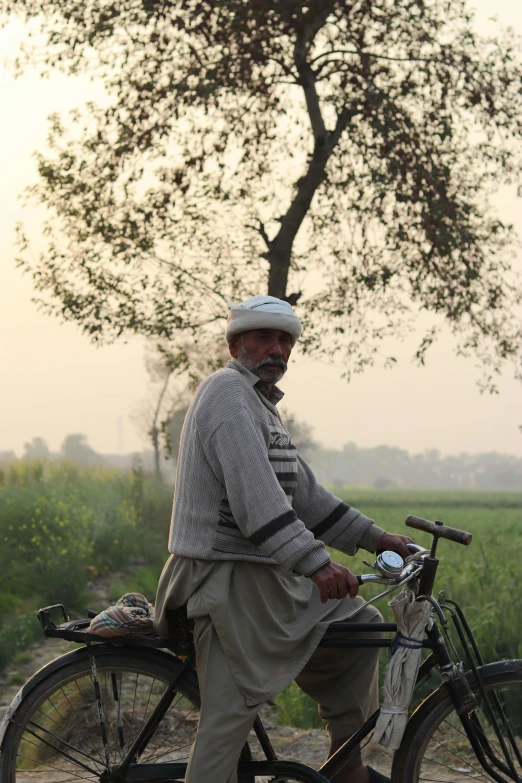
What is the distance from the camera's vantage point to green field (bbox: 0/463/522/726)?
908 centimetres

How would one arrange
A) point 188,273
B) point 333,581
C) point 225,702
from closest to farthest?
1. point 333,581
2. point 225,702
3. point 188,273

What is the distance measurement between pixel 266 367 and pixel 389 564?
35.3 inches

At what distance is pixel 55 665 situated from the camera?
3875 millimetres

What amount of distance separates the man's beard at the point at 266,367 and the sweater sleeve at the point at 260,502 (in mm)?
280

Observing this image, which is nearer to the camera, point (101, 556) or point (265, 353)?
point (265, 353)

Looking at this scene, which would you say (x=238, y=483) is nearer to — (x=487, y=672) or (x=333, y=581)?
(x=333, y=581)

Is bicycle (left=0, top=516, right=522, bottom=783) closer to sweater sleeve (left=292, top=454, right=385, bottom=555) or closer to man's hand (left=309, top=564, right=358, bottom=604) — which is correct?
man's hand (left=309, top=564, right=358, bottom=604)

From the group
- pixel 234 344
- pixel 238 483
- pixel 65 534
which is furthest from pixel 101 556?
pixel 238 483

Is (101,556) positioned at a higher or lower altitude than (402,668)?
lower

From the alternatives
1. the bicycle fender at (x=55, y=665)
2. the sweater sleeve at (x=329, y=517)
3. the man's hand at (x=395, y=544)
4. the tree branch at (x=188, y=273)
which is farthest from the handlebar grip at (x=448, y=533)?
the tree branch at (x=188, y=273)

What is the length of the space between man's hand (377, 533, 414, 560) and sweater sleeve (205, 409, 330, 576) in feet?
1.81

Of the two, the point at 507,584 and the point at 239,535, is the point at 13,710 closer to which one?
the point at 239,535

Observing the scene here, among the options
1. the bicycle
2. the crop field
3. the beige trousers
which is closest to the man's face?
the bicycle

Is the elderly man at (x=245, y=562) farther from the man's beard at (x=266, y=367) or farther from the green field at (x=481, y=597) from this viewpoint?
the green field at (x=481, y=597)
